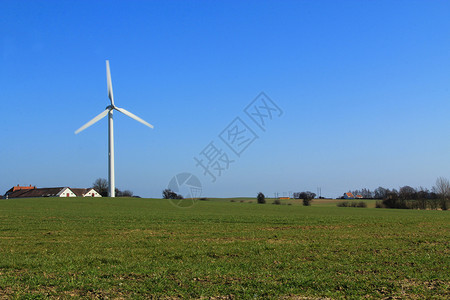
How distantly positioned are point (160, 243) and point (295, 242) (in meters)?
6.61

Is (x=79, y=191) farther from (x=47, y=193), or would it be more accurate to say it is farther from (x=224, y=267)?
(x=224, y=267)

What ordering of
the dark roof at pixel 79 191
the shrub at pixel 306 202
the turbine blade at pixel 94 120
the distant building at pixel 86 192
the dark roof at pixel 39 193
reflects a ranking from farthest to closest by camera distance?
the dark roof at pixel 79 191, the distant building at pixel 86 192, the dark roof at pixel 39 193, the shrub at pixel 306 202, the turbine blade at pixel 94 120

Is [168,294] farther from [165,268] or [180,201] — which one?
[180,201]

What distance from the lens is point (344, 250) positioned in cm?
1667

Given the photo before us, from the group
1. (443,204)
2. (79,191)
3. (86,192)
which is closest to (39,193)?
(79,191)

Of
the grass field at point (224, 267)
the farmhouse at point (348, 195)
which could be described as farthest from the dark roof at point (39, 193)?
the grass field at point (224, 267)

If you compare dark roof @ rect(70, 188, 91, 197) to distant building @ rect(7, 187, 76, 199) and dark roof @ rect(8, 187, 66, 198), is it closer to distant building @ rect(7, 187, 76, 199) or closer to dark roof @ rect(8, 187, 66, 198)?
distant building @ rect(7, 187, 76, 199)

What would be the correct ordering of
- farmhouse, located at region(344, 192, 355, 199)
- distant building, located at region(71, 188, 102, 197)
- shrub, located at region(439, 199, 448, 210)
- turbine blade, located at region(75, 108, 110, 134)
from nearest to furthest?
turbine blade, located at region(75, 108, 110, 134) < shrub, located at region(439, 199, 448, 210) < distant building, located at region(71, 188, 102, 197) < farmhouse, located at region(344, 192, 355, 199)

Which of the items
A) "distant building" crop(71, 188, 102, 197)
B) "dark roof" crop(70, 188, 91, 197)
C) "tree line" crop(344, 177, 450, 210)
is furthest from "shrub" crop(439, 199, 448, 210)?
"dark roof" crop(70, 188, 91, 197)

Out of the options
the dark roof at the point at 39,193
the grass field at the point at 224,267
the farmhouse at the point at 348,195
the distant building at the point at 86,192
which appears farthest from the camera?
the farmhouse at the point at 348,195

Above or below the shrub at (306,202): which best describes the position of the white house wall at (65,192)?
above

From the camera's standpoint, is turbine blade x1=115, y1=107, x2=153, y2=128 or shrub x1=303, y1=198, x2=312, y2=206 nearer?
turbine blade x1=115, y1=107, x2=153, y2=128

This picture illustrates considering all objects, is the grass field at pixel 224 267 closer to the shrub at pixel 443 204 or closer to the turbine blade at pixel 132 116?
the turbine blade at pixel 132 116

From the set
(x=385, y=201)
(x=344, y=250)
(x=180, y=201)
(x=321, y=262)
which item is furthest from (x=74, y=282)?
(x=385, y=201)
